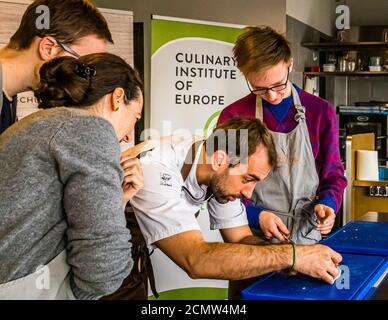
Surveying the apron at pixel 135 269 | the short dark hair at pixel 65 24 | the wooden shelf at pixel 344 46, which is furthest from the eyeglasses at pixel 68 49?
the wooden shelf at pixel 344 46

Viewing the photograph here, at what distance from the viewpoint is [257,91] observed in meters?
1.29

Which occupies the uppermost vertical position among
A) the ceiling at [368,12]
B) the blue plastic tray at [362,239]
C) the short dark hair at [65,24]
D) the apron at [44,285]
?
the ceiling at [368,12]

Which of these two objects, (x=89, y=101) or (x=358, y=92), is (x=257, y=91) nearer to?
(x=89, y=101)

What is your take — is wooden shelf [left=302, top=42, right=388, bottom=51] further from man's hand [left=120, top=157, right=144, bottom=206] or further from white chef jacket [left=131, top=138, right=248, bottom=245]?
man's hand [left=120, top=157, right=144, bottom=206]

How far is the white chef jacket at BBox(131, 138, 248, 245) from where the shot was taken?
91 cm

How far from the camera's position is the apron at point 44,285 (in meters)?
0.61

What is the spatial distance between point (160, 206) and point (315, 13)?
234 cm

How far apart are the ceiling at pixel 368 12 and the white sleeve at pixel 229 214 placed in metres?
2.54

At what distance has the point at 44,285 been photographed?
0.62 meters

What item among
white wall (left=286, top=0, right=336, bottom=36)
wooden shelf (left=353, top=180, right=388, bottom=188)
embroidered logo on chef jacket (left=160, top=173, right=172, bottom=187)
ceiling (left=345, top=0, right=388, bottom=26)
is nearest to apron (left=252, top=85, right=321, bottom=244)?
A: embroidered logo on chef jacket (left=160, top=173, right=172, bottom=187)

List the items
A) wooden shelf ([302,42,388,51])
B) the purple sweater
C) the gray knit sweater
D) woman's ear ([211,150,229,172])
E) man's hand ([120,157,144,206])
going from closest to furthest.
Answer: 1. the gray knit sweater
2. man's hand ([120,157,144,206])
3. woman's ear ([211,150,229,172])
4. the purple sweater
5. wooden shelf ([302,42,388,51])

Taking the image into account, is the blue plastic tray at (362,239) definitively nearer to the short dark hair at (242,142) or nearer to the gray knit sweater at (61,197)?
the short dark hair at (242,142)

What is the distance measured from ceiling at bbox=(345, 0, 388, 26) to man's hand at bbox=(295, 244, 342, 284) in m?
2.79

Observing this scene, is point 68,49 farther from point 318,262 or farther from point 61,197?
point 318,262
